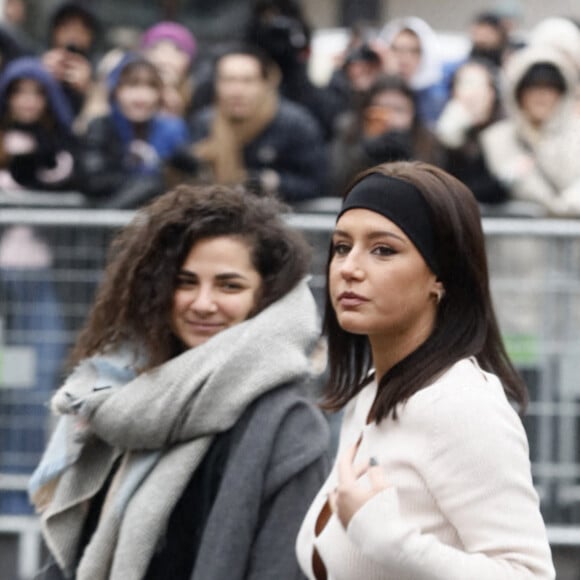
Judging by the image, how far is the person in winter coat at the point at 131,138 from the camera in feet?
26.2

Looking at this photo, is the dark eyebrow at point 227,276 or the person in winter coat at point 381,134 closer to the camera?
the dark eyebrow at point 227,276

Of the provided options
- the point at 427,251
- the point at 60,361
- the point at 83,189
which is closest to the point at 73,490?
the point at 427,251

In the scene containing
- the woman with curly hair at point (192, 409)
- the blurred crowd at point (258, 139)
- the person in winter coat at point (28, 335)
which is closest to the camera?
the woman with curly hair at point (192, 409)

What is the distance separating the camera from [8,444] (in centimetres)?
750

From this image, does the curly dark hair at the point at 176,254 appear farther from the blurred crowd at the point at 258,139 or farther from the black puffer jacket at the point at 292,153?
the black puffer jacket at the point at 292,153

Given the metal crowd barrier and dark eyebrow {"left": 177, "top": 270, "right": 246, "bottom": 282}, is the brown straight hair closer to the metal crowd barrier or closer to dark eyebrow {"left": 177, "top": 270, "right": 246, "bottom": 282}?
dark eyebrow {"left": 177, "top": 270, "right": 246, "bottom": 282}

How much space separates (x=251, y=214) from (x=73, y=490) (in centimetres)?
77

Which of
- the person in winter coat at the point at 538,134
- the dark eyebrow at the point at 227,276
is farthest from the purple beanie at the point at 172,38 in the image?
the dark eyebrow at the point at 227,276

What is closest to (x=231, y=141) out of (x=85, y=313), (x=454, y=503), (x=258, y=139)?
(x=258, y=139)

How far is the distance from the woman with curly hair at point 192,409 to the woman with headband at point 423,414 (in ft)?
1.54

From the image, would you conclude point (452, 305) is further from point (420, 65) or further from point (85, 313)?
point (420, 65)

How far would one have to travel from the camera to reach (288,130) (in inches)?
321

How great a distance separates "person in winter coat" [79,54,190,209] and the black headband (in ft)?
15.3

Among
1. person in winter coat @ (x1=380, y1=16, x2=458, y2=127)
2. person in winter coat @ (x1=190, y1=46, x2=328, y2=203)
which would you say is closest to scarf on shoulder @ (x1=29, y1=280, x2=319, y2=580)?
person in winter coat @ (x1=190, y1=46, x2=328, y2=203)
